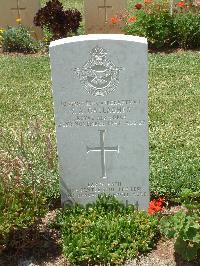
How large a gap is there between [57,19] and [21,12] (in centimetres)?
123

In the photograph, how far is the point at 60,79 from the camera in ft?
14.6

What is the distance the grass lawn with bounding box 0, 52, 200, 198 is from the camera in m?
5.02

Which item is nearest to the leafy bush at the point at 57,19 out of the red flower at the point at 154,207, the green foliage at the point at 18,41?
the green foliage at the point at 18,41

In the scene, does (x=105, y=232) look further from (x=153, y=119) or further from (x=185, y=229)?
(x=153, y=119)

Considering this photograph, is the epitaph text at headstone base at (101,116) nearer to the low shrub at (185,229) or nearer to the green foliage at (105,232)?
the green foliage at (105,232)

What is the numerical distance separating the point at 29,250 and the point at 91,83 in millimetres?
1548

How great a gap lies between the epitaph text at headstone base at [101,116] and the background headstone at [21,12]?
7.12 m

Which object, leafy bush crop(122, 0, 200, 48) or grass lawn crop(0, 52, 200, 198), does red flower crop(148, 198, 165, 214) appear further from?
leafy bush crop(122, 0, 200, 48)

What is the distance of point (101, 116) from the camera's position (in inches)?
179

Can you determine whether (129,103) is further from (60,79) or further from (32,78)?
(32,78)

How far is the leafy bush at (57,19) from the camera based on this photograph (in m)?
10.6

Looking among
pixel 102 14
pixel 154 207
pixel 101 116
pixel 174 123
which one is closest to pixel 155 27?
pixel 102 14

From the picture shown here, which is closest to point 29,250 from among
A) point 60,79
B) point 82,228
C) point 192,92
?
point 82,228

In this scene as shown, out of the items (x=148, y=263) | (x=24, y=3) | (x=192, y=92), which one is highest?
(x=24, y=3)
